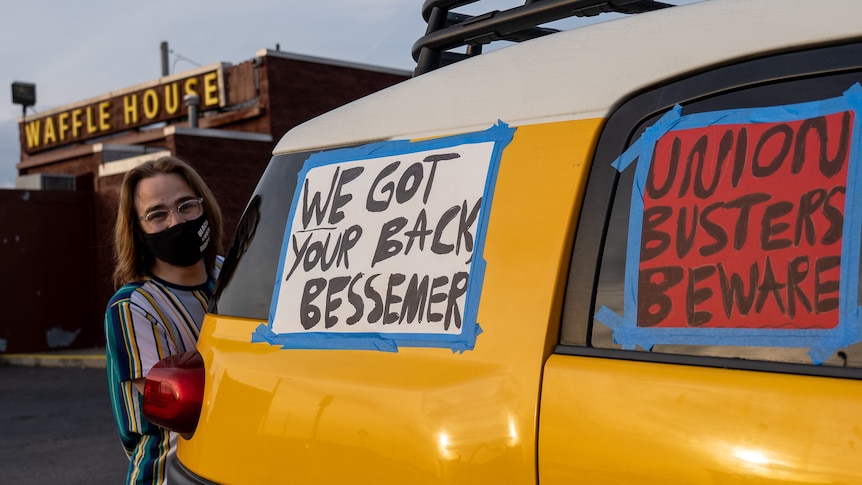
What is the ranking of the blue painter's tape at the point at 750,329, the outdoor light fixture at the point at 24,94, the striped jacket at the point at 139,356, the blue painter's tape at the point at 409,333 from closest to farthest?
1. the blue painter's tape at the point at 750,329
2. the blue painter's tape at the point at 409,333
3. the striped jacket at the point at 139,356
4. the outdoor light fixture at the point at 24,94

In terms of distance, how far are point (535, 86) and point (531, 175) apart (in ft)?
0.62

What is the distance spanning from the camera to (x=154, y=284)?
2830 millimetres

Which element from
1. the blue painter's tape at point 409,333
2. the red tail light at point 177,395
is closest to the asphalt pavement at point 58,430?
the red tail light at point 177,395

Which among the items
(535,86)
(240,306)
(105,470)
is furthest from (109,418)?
(535,86)

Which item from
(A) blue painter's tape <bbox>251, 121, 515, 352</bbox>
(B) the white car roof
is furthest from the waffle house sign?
(B) the white car roof

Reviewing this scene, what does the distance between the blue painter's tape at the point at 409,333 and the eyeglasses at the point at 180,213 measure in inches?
38.1

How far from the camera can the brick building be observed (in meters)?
16.3

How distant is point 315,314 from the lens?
197 centimetres

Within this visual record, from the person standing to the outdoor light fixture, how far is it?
23580mm

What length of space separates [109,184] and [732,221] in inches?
651

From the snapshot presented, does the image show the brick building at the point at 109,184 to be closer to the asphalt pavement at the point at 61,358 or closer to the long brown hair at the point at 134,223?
the asphalt pavement at the point at 61,358

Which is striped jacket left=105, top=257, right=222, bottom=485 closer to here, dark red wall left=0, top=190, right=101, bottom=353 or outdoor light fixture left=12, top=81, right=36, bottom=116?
dark red wall left=0, top=190, right=101, bottom=353

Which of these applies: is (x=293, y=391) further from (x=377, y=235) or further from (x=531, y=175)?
(x=531, y=175)

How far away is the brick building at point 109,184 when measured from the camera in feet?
53.6
